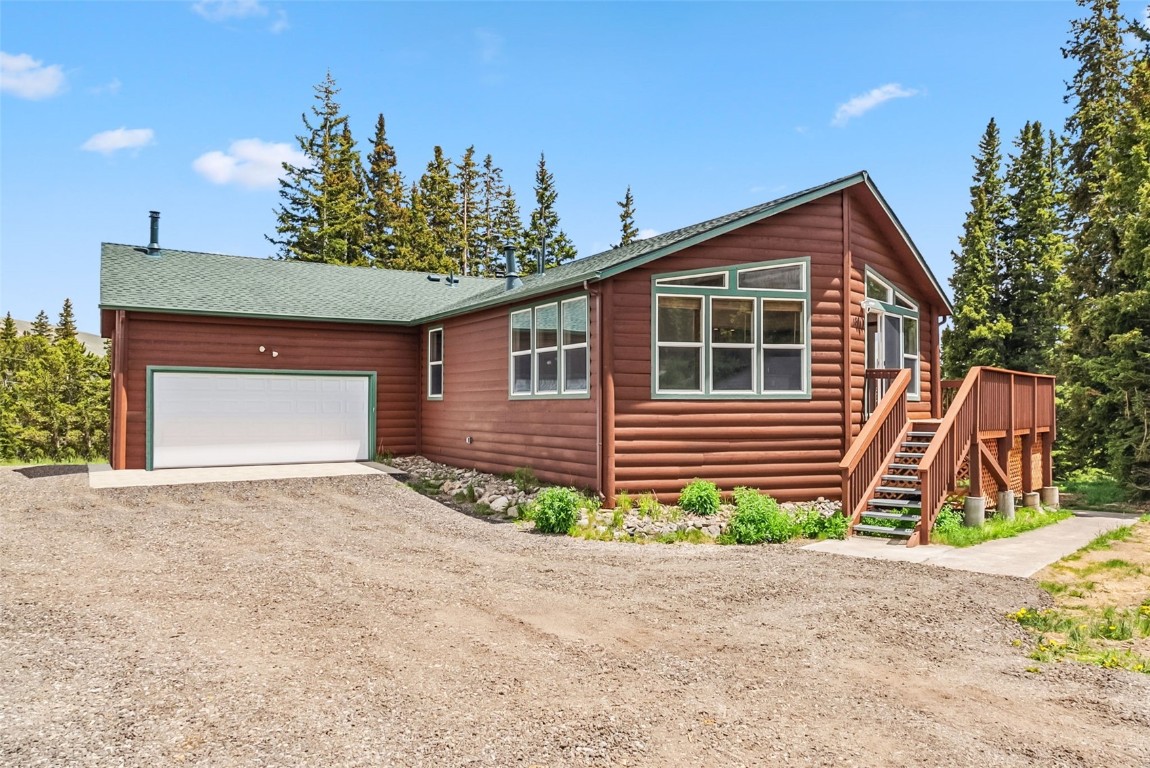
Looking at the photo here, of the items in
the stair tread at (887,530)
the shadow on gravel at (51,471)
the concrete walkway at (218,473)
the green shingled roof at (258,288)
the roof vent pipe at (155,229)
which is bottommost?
the stair tread at (887,530)

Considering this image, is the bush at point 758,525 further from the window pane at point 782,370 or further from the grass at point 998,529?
the window pane at point 782,370

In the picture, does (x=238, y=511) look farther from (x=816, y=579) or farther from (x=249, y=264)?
(x=249, y=264)

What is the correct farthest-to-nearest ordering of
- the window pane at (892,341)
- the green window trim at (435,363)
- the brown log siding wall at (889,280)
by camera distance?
the green window trim at (435,363), the window pane at (892,341), the brown log siding wall at (889,280)

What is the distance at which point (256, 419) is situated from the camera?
600 inches

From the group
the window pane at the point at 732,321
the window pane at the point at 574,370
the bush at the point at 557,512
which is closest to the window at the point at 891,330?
the window pane at the point at 732,321

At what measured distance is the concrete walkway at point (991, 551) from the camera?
7696 mm

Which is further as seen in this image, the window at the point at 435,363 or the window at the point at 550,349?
the window at the point at 435,363

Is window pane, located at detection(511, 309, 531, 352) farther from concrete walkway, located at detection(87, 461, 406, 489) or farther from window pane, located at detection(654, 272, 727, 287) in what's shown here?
→ concrete walkway, located at detection(87, 461, 406, 489)

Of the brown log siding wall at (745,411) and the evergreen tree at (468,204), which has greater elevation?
the evergreen tree at (468,204)

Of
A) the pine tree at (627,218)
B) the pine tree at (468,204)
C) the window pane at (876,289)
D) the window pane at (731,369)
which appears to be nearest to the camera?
the window pane at (731,369)

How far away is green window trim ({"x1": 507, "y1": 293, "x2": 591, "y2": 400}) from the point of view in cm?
1095

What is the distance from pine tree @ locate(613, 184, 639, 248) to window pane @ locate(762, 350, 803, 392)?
101ft

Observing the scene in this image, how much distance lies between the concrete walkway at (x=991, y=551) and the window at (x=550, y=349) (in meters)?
4.31

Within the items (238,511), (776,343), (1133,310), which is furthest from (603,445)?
(1133,310)
